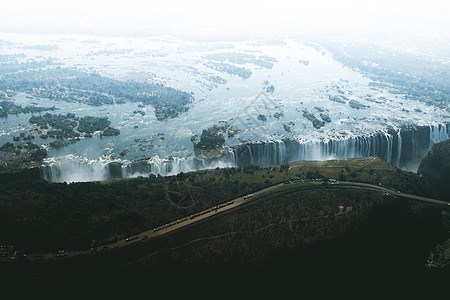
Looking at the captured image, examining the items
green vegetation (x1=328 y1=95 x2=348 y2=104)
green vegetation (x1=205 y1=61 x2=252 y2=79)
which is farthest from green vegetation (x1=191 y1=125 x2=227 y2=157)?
green vegetation (x1=205 y1=61 x2=252 y2=79)

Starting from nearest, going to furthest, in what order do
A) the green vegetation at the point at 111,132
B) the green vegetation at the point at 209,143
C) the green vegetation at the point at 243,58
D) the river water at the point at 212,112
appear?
the river water at the point at 212,112, the green vegetation at the point at 209,143, the green vegetation at the point at 111,132, the green vegetation at the point at 243,58

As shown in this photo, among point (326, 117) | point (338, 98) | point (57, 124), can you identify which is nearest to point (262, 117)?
point (326, 117)

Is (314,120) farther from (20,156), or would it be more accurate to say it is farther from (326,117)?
(20,156)

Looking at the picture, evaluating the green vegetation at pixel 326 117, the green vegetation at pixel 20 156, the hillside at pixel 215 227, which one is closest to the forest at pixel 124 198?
the hillside at pixel 215 227

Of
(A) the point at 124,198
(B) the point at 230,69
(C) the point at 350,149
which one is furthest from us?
(B) the point at 230,69

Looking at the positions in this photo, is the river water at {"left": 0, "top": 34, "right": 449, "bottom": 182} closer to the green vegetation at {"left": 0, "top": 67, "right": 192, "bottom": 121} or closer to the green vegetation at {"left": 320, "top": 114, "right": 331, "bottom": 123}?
the green vegetation at {"left": 320, "top": 114, "right": 331, "bottom": 123}

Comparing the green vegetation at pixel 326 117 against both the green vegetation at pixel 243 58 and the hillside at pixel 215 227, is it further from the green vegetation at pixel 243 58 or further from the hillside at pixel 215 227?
the green vegetation at pixel 243 58

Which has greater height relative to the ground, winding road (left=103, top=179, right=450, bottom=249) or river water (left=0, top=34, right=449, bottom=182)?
river water (left=0, top=34, right=449, bottom=182)
